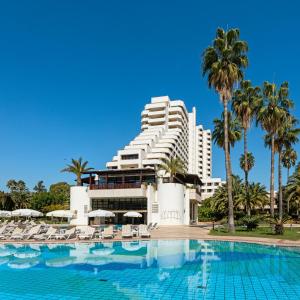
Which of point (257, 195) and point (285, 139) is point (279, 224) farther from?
point (257, 195)

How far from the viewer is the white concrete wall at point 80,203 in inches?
1991

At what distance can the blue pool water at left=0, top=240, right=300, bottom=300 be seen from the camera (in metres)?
11.9

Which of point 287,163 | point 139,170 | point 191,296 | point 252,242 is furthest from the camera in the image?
point 287,163

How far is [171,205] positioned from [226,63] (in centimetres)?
2104

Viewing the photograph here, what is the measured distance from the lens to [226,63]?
107ft

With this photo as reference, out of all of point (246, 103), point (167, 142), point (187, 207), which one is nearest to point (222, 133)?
point (246, 103)

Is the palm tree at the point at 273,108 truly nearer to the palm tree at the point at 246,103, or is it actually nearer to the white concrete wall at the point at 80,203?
the palm tree at the point at 246,103

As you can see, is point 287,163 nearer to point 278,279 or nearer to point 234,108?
point 234,108

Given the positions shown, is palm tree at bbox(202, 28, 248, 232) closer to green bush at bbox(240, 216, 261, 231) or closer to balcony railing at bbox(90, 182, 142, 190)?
green bush at bbox(240, 216, 261, 231)

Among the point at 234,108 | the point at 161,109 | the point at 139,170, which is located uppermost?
the point at 161,109

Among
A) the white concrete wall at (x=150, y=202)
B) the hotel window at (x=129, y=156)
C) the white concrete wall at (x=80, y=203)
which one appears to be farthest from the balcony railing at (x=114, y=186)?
the hotel window at (x=129, y=156)

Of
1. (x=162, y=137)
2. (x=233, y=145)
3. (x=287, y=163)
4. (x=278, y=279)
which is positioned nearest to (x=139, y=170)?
(x=233, y=145)

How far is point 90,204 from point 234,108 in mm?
23938

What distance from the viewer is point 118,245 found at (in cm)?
2556
